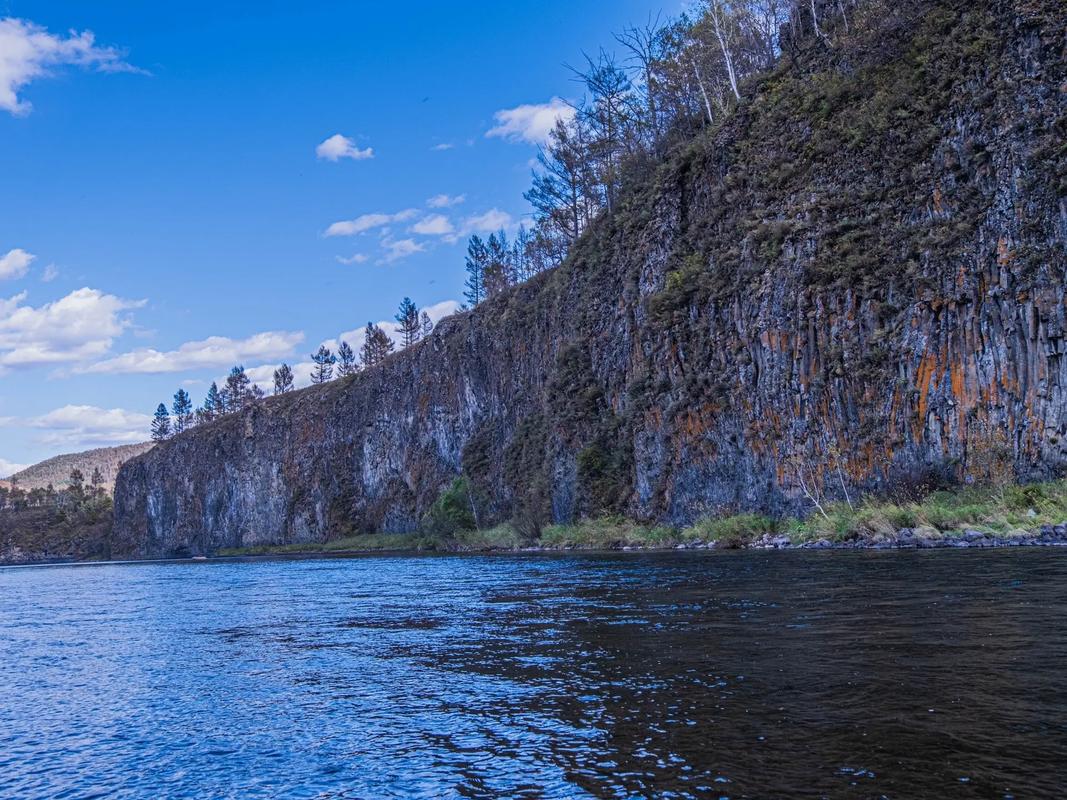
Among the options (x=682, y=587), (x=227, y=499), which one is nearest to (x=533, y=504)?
(x=682, y=587)

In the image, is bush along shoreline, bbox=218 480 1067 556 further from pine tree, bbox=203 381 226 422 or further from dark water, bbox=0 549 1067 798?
pine tree, bbox=203 381 226 422

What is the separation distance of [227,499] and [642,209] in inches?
3676

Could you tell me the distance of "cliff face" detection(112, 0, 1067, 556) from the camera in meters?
27.0

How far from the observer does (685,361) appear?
4325 cm

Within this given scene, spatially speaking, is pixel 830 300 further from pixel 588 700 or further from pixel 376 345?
pixel 376 345

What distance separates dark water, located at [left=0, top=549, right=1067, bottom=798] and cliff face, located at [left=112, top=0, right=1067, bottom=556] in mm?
15383

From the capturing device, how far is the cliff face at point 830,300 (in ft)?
88.5

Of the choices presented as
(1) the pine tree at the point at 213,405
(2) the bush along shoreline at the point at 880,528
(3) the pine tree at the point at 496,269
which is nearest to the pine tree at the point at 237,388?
(1) the pine tree at the point at 213,405

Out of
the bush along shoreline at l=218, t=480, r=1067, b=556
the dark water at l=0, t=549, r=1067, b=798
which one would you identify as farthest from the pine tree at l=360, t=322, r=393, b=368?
the dark water at l=0, t=549, r=1067, b=798

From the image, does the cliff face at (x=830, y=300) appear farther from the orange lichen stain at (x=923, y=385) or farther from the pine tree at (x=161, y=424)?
the pine tree at (x=161, y=424)

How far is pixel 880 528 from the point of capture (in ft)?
84.4

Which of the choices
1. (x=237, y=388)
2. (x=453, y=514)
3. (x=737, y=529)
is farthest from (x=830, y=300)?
(x=237, y=388)

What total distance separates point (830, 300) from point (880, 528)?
12.5m

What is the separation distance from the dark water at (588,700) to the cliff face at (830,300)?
606 inches
